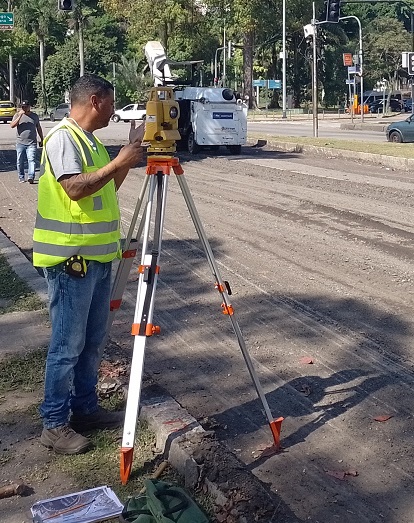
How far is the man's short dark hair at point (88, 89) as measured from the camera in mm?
4238

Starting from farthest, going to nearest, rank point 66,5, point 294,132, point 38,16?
point 38,16 < point 294,132 < point 66,5

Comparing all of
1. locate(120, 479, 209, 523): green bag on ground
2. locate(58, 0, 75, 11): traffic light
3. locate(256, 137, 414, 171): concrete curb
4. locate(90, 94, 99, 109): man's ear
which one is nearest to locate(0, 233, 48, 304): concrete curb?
locate(90, 94, 99, 109): man's ear

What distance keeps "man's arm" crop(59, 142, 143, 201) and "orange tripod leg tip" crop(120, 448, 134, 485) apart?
1.25 meters

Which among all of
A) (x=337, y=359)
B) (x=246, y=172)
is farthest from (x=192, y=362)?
(x=246, y=172)

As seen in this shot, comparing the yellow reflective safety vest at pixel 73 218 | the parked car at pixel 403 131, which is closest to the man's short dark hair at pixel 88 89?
the yellow reflective safety vest at pixel 73 218

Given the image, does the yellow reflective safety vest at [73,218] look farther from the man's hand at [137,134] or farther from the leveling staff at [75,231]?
the man's hand at [137,134]

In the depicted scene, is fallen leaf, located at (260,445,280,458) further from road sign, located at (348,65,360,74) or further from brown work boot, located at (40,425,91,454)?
road sign, located at (348,65,360,74)

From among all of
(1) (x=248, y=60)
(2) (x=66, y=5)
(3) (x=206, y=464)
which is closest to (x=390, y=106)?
(1) (x=248, y=60)

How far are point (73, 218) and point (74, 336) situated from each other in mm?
631

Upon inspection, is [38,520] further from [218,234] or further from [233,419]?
[218,234]

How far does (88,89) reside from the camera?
13.9 ft

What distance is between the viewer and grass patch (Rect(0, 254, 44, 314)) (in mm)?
7367

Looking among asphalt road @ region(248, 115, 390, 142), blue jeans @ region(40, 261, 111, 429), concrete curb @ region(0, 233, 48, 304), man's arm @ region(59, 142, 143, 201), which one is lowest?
concrete curb @ region(0, 233, 48, 304)

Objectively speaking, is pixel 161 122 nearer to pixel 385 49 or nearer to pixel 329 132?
pixel 329 132
